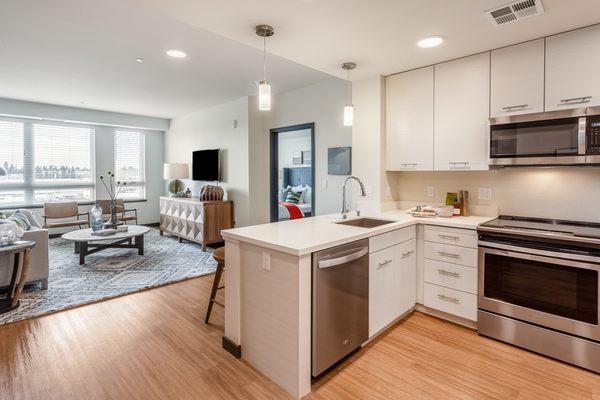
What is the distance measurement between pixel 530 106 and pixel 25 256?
4.77 m

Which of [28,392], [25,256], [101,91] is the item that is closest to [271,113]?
[101,91]

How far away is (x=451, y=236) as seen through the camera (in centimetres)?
273

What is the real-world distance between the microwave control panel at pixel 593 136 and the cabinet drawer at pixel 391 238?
1.35 m

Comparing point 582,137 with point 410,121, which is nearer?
point 582,137

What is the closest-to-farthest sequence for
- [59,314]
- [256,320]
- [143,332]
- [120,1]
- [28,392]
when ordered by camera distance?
[28,392]
[256,320]
[120,1]
[143,332]
[59,314]

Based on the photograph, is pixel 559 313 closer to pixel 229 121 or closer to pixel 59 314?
pixel 59 314

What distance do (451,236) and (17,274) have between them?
4.20 meters

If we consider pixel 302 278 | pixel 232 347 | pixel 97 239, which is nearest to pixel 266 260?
pixel 302 278

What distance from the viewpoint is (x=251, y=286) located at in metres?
2.16

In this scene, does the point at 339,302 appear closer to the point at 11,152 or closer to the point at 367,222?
the point at 367,222

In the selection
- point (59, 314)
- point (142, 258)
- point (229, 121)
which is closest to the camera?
point (59, 314)

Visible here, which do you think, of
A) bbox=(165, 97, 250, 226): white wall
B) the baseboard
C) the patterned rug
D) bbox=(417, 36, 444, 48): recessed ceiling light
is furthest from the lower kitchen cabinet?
bbox=(165, 97, 250, 226): white wall

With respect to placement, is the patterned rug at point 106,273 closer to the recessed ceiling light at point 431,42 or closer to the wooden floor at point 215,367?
the wooden floor at point 215,367

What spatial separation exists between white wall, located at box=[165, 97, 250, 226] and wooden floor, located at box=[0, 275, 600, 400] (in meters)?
2.99
